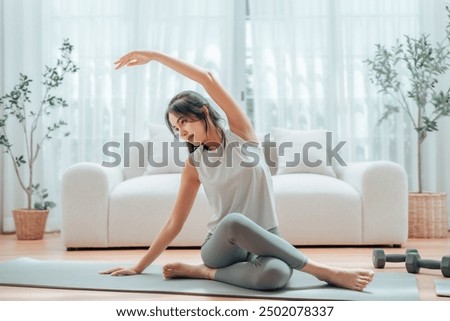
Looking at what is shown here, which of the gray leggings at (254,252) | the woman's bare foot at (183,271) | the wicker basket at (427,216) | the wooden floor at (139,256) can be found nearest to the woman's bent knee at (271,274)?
the gray leggings at (254,252)

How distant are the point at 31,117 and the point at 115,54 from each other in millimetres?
850

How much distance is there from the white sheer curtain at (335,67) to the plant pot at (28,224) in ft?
6.16

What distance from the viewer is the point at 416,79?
508 cm

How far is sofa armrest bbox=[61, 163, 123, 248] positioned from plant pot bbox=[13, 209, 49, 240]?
699 mm

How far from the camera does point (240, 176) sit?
8.38 ft

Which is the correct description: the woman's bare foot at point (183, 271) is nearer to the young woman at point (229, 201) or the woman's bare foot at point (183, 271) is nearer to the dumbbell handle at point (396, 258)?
the young woman at point (229, 201)

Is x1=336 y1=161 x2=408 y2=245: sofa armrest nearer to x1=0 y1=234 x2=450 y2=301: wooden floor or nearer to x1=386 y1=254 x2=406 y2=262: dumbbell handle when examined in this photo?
x1=0 y1=234 x2=450 y2=301: wooden floor

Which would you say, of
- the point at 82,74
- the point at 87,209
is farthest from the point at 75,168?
the point at 82,74

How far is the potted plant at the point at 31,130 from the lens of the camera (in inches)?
184

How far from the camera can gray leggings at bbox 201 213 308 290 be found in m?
2.38

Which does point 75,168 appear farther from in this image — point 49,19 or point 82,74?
point 49,19

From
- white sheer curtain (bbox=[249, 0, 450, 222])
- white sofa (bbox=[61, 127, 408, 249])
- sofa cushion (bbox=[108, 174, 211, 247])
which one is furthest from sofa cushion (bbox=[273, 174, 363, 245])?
white sheer curtain (bbox=[249, 0, 450, 222])

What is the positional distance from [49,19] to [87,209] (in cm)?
200

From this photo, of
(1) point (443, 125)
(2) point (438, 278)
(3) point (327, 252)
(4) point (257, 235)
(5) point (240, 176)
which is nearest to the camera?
(4) point (257, 235)
